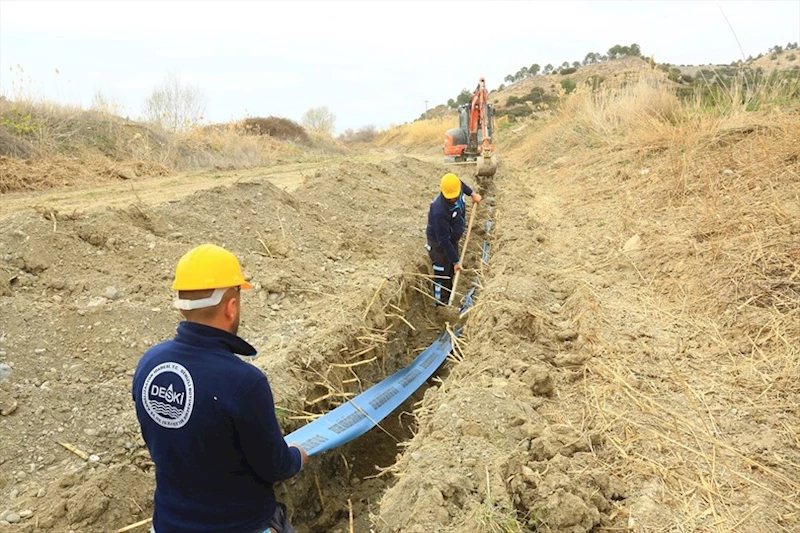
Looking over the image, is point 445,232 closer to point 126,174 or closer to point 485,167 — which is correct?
point 485,167

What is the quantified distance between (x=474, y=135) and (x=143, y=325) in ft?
37.5

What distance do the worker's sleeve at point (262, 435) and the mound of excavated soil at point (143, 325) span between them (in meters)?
1.58

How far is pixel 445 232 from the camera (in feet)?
24.1

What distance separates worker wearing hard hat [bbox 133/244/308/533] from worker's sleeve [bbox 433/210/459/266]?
5.18 m

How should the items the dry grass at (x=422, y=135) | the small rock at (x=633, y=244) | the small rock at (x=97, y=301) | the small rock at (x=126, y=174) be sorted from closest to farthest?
the small rock at (x=97, y=301) < the small rock at (x=633, y=244) < the small rock at (x=126, y=174) < the dry grass at (x=422, y=135)

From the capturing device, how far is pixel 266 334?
538 cm

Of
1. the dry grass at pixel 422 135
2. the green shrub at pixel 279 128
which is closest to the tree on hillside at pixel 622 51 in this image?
the dry grass at pixel 422 135

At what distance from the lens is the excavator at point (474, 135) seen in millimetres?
14445

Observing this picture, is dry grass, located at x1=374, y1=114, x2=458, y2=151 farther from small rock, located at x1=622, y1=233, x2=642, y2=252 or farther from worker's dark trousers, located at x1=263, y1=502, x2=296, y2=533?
worker's dark trousers, located at x1=263, y1=502, x2=296, y2=533

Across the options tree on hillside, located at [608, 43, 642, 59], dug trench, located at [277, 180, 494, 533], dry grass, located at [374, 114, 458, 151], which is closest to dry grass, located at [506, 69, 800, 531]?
dug trench, located at [277, 180, 494, 533]

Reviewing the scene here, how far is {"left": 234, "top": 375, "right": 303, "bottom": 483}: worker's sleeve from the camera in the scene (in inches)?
82.8

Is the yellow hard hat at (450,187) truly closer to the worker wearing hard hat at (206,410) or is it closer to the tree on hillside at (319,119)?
the worker wearing hard hat at (206,410)

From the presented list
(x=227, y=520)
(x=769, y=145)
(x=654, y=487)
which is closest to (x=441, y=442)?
(x=654, y=487)

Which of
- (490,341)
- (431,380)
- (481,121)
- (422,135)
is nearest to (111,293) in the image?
(431,380)
